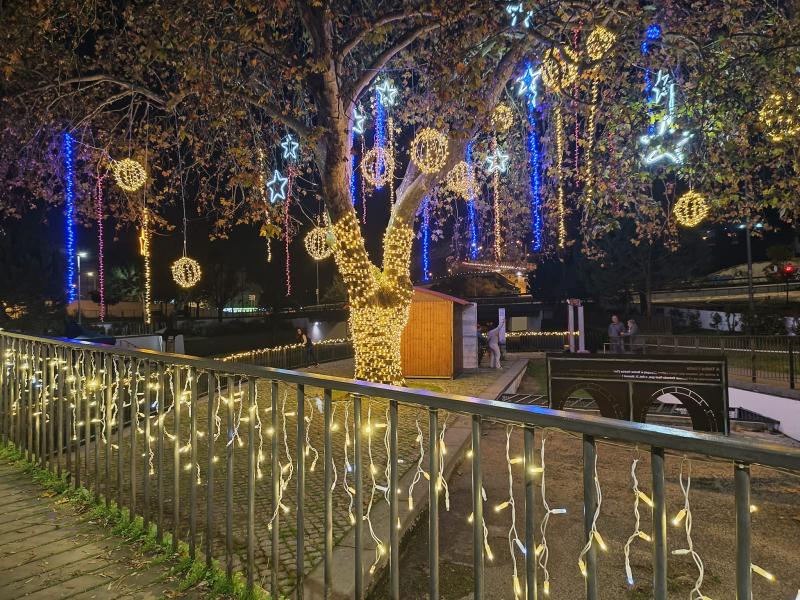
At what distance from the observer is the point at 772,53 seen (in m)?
6.74

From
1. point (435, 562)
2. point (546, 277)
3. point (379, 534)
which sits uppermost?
point (546, 277)

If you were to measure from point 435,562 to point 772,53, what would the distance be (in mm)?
8378

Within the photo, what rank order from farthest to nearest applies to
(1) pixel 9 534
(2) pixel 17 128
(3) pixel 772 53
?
(2) pixel 17 128, (3) pixel 772 53, (1) pixel 9 534

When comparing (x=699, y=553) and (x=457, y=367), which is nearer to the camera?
(x=699, y=553)

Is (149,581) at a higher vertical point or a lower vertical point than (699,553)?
higher

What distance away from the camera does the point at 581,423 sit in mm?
1663

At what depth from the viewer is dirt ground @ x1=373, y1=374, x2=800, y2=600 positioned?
326 centimetres

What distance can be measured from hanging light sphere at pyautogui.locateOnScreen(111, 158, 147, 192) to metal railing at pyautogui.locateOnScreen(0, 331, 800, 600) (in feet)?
11.9

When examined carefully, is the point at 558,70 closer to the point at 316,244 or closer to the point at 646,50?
the point at 646,50

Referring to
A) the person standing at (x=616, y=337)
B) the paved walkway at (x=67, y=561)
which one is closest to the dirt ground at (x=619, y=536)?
the paved walkway at (x=67, y=561)

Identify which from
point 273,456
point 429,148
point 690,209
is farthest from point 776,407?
point 273,456

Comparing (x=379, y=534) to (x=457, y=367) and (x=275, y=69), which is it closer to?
(x=275, y=69)

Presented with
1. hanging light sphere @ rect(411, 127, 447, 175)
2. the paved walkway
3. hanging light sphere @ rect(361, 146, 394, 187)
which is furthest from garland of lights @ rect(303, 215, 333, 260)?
the paved walkway

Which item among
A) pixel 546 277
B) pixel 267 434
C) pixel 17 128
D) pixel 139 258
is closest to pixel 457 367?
pixel 267 434
